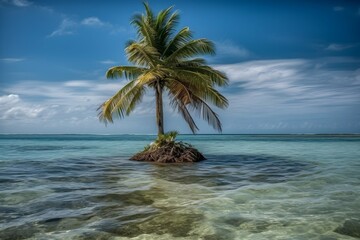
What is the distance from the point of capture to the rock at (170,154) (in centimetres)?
1560

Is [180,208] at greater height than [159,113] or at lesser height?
A: lesser

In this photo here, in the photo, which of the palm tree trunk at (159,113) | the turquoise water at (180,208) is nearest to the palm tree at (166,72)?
the palm tree trunk at (159,113)

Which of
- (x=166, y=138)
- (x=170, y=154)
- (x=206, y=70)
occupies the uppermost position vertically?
(x=206, y=70)

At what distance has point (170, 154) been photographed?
1570cm

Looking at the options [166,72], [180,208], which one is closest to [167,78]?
[166,72]

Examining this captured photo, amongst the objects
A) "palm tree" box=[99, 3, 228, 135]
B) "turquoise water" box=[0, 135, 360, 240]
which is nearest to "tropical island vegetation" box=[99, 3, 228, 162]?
"palm tree" box=[99, 3, 228, 135]

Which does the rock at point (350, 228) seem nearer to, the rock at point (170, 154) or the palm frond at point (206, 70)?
the rock at point (170, 154)

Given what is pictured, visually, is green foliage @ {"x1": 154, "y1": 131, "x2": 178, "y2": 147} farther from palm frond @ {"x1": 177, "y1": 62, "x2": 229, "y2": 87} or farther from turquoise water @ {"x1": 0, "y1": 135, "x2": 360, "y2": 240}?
turquoise water @ {"x1": 0, "y1": 135, "x2": 360, "y2": 240}

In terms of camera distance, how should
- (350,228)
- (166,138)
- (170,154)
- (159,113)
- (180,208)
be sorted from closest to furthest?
(350,228) < (180,208) < (170,154) < (166,138) < (159,113)

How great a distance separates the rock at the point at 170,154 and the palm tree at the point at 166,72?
3.98ft

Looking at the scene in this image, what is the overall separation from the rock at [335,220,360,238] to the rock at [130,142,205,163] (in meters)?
10.8

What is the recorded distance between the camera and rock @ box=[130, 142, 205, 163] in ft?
51.2

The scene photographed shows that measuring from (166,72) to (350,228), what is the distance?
1275 centimetres

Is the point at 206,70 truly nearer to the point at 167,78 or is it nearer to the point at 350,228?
the point at 167,78
